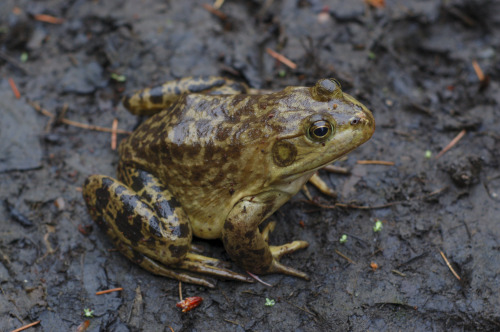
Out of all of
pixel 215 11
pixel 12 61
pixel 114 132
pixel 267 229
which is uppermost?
pixel 215 11

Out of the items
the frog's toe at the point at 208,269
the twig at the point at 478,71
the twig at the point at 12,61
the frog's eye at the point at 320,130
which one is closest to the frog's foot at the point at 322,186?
the frog's eye at the point at 320,130

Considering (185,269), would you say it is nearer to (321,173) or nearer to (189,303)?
(189,303)

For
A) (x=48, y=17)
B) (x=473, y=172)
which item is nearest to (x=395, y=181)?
(x=473, y=172)

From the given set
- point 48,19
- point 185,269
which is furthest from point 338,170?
point 48,19

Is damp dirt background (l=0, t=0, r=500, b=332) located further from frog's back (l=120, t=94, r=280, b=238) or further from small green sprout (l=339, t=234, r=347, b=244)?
frog's back (l=120, t=94, r=280, b=238)

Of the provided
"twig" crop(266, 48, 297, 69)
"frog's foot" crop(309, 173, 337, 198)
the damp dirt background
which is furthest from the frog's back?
"twig" crop(266, 48, 297, 69)

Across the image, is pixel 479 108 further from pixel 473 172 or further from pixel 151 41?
pixel 151 41
